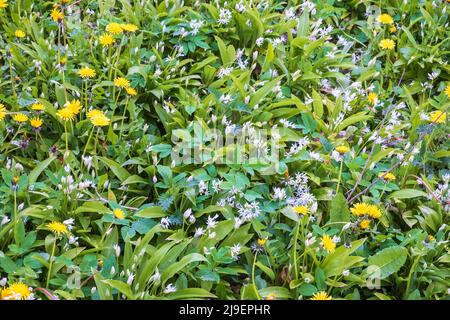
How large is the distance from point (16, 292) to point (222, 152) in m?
1.46

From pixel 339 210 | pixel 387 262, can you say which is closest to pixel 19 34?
pixel 339 210

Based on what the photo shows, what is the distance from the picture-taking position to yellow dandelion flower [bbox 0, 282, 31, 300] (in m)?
2.71

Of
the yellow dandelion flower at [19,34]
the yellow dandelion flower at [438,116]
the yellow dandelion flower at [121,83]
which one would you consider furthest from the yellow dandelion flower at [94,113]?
the yellow dandelion flower at [438,116]

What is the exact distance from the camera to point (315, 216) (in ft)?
11.7

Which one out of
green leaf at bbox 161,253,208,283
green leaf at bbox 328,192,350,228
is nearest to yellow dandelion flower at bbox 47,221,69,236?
green leaf at bbox 161,253,208,283

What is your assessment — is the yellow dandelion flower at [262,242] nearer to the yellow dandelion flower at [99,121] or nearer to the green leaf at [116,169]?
the green leaf at [116,169]

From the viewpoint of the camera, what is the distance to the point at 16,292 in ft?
8.98

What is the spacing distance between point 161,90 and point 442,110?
6.93 feet

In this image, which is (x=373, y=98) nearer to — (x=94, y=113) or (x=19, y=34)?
(x=94, y=113)

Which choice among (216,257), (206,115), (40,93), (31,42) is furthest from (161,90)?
(216,257)

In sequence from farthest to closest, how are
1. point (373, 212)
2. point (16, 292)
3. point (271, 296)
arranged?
1. point (373, 212)
2. point (271, 296)
3. point (16, 292)

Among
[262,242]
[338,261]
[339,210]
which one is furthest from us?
[339,210]

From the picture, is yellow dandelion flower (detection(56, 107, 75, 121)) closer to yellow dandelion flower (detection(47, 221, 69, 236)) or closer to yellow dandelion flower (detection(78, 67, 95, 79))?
yellow dandelion flower (detection(78, 67, 95, 79))

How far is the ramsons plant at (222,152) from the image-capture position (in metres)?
3.13
